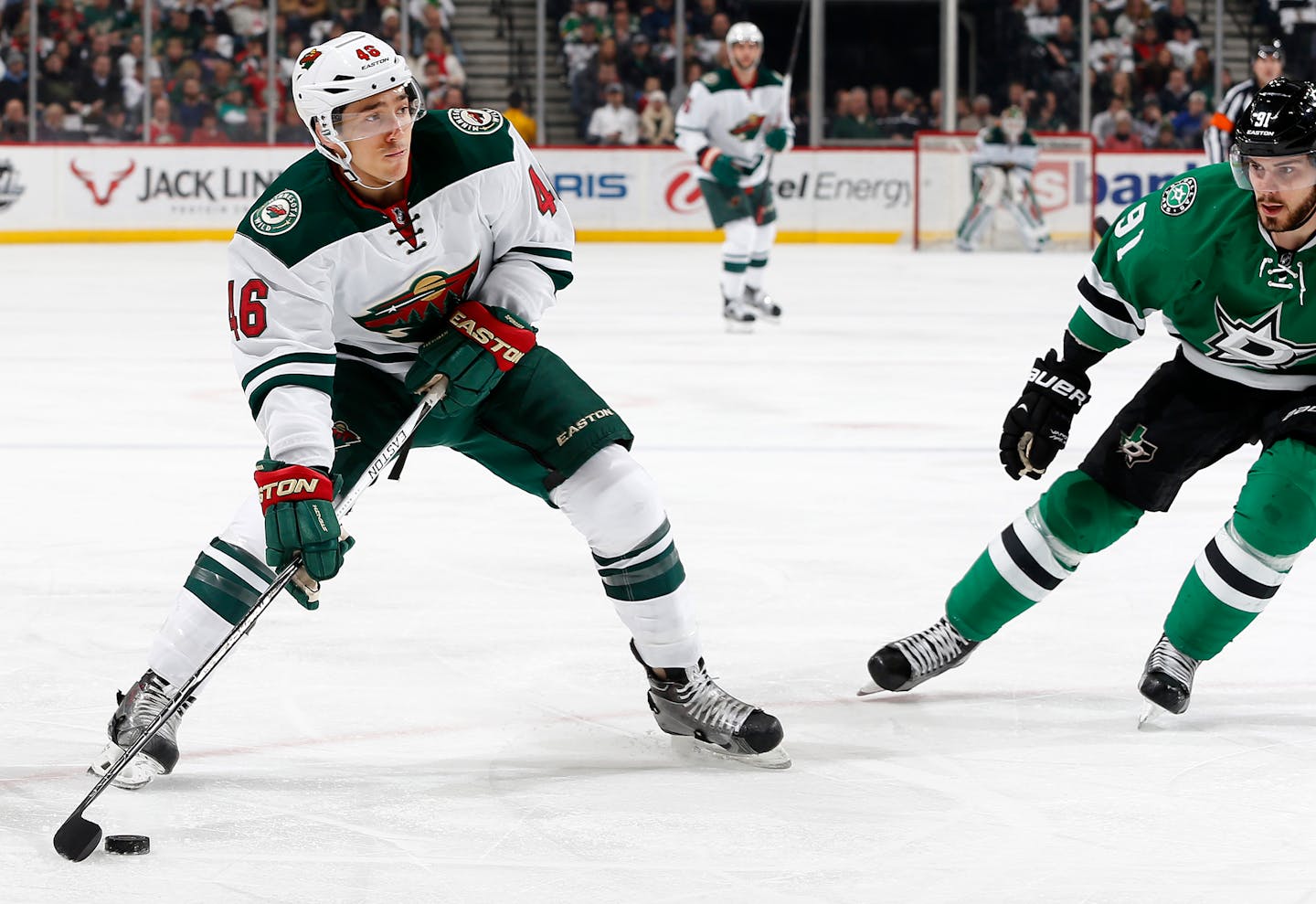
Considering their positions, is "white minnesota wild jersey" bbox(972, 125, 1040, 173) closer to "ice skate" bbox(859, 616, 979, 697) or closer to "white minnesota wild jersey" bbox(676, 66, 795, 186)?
"white minnesota wild jersey" bbox(676, 66, 795, 186)

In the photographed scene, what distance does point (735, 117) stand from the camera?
954 centimetres

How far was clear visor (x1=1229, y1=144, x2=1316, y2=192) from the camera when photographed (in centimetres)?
263

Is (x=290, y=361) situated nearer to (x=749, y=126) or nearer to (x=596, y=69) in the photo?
(x=749, y=126)

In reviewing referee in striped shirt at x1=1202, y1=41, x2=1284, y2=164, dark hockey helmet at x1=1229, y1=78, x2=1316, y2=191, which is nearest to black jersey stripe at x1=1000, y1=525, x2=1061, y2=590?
dark hockey helmet at x1=1229, y1=78, x2=1316, y2=191

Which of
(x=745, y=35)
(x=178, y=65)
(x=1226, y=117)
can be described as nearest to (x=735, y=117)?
(x=745, y=35)

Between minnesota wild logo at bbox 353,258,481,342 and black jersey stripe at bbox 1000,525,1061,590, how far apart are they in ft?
3.08

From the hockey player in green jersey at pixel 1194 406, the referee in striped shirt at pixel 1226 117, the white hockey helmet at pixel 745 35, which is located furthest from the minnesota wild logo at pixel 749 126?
the hockey player in green jersey at pixel 1194 406

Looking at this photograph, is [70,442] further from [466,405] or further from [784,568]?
[466,405]

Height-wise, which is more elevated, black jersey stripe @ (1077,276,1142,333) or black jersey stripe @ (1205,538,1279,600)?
black jersey stripe @ (1077,276,1142,333)

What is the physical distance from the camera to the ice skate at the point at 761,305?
8.86m

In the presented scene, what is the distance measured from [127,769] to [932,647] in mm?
1255

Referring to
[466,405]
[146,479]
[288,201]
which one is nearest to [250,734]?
[466,405]

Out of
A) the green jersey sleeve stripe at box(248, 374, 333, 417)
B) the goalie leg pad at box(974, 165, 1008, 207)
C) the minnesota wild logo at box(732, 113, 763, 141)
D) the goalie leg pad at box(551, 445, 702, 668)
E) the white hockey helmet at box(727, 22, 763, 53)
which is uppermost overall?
the white hockey helmet at box(727, 22, 763, 53)

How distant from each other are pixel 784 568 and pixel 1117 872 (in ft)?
5.71
